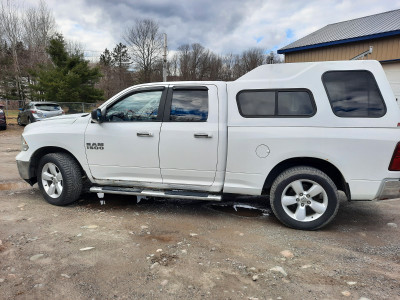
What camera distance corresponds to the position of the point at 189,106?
397 cm

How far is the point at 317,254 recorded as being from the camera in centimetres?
312

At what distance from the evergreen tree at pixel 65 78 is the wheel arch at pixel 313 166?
22.6 m

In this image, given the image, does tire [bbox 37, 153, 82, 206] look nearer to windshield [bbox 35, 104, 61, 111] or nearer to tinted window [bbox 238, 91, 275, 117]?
tinted window [bbox 238, 91, 275, 117]

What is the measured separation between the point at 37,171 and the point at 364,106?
4868 mm

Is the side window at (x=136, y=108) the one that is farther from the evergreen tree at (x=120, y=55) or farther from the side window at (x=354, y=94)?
the evergreen tree at (x=120, y=55)

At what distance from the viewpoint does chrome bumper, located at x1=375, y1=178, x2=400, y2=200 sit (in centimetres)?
340

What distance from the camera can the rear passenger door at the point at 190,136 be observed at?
381 cm

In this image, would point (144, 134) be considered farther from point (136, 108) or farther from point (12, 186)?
point (12, 186)

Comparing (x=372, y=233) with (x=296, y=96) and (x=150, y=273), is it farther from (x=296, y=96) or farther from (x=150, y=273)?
(x=150, y=273)

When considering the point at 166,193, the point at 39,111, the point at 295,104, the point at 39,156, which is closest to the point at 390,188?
the point at 295,104

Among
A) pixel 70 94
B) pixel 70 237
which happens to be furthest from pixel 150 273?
pixel 70 94

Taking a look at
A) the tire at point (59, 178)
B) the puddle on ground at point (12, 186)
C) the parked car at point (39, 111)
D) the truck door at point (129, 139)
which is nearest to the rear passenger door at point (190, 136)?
the truck door at point (129, 139)

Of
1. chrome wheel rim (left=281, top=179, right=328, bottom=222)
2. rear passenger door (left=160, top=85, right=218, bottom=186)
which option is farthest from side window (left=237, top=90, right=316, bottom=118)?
chrome wheel rim (left=281, top=179, right=328, bottom=222)

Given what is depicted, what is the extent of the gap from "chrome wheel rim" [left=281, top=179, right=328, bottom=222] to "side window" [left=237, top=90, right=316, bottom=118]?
90 cm
